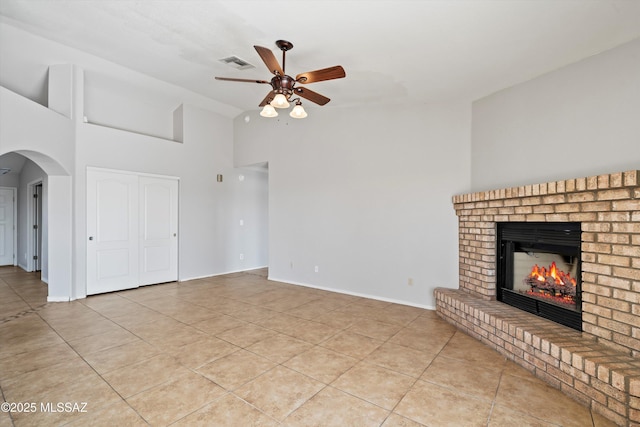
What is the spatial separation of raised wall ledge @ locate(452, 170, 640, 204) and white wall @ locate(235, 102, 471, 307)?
614 mm

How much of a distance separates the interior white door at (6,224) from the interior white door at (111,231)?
509cm

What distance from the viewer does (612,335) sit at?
7.54 feet

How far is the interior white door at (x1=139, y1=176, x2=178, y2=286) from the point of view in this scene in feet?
18.4

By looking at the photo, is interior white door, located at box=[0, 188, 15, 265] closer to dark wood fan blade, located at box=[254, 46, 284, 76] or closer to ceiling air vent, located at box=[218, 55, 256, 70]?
ceiling air vent, located at box=[218, 55, 256, 70]

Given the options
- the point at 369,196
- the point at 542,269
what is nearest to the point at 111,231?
the point at 369,196

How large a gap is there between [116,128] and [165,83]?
1.30m

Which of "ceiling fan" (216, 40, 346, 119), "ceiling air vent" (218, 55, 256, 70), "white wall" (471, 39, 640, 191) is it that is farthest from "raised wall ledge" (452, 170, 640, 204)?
"ceiling air vent" (218, 55, 256, 70)

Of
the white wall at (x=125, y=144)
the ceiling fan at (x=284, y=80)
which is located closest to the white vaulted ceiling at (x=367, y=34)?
the ceiling fan at (x=284, y=80)

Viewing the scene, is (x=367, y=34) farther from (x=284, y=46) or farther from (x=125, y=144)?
(x=125, y=144)

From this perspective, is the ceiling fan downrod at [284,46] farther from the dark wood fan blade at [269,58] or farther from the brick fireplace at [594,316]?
the brick fireplace at [594,316]

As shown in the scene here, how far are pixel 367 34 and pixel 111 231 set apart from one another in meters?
4.94

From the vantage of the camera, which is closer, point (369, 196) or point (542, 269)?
point (542, 269)

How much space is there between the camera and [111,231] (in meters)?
5.17

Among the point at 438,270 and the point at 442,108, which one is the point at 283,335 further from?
the point at 442,108
